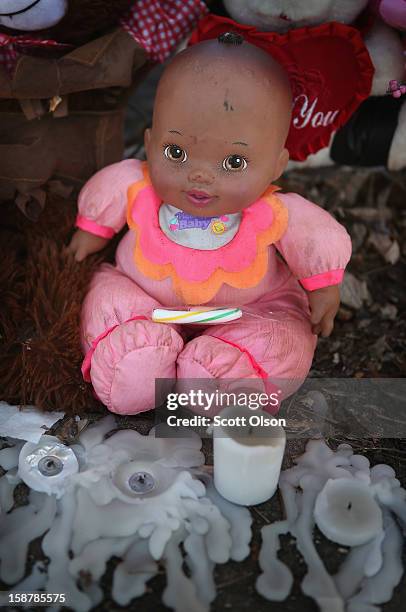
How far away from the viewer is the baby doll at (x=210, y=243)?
1.16m

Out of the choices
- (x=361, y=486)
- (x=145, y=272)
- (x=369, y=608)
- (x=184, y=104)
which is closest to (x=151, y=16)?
(x=184, y=104)

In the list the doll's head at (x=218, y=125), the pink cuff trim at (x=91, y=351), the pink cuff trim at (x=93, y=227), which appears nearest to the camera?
the doll's head at (x=218, y=125)

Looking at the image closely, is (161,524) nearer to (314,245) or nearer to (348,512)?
(348,512)

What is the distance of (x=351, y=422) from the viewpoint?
1.32 metres

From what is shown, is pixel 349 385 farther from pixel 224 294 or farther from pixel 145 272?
pixel 145 272

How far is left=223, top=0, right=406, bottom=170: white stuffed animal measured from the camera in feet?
4.25

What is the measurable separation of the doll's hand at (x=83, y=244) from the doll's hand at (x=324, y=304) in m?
0.44

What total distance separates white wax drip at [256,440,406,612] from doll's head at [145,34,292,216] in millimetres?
483

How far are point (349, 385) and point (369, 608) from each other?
528 millimetres

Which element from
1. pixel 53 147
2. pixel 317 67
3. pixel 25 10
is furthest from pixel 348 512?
pixel 25 10

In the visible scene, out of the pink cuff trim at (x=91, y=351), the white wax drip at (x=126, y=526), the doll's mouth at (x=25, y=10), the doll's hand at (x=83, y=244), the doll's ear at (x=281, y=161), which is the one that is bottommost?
the white wax drip at (x=126, y=526)

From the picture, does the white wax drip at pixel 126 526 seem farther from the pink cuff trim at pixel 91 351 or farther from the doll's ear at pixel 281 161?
the doll's ear at pixel 281 161

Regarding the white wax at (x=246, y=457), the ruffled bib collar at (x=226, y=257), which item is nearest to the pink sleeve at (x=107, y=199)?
the ruffled bib collar at (x=226, y=257)

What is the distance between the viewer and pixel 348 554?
3.45ft
